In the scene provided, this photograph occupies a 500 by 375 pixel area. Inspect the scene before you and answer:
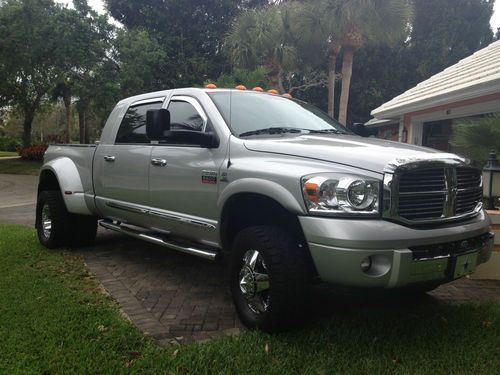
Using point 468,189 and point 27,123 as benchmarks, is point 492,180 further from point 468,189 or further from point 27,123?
point 27,123

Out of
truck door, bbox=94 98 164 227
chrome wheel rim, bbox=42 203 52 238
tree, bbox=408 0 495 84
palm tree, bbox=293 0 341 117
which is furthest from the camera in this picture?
tree, bbox=408 0 495 84

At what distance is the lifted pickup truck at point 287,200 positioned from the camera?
9.76 feet

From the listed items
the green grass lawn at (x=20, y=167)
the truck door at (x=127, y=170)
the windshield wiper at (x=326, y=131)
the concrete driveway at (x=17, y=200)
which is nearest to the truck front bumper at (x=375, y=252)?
the windshield wiper at (x=326, y=131)

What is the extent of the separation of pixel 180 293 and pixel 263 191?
172 centimetres

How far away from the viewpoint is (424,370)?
9.80ft

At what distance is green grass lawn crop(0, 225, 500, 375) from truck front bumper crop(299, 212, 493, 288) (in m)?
0.53

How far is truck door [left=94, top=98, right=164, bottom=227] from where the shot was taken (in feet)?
15.6

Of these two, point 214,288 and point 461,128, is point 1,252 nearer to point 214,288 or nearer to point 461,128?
point 214,288

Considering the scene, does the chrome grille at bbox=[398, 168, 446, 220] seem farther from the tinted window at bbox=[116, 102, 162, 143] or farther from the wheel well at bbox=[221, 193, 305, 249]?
the tinted window at bbox=[116, 102, 162, 143]

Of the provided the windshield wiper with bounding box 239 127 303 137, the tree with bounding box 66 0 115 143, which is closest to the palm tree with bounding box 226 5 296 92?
the tree with bounding box 66 0 115 143

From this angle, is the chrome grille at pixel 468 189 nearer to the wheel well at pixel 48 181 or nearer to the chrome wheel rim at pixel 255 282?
the chrome wheel rim at pixel 255 282

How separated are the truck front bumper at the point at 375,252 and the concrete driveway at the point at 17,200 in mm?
7310

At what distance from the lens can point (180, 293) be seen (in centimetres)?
454

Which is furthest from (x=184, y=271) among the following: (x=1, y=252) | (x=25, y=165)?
(x=25, y=165)
